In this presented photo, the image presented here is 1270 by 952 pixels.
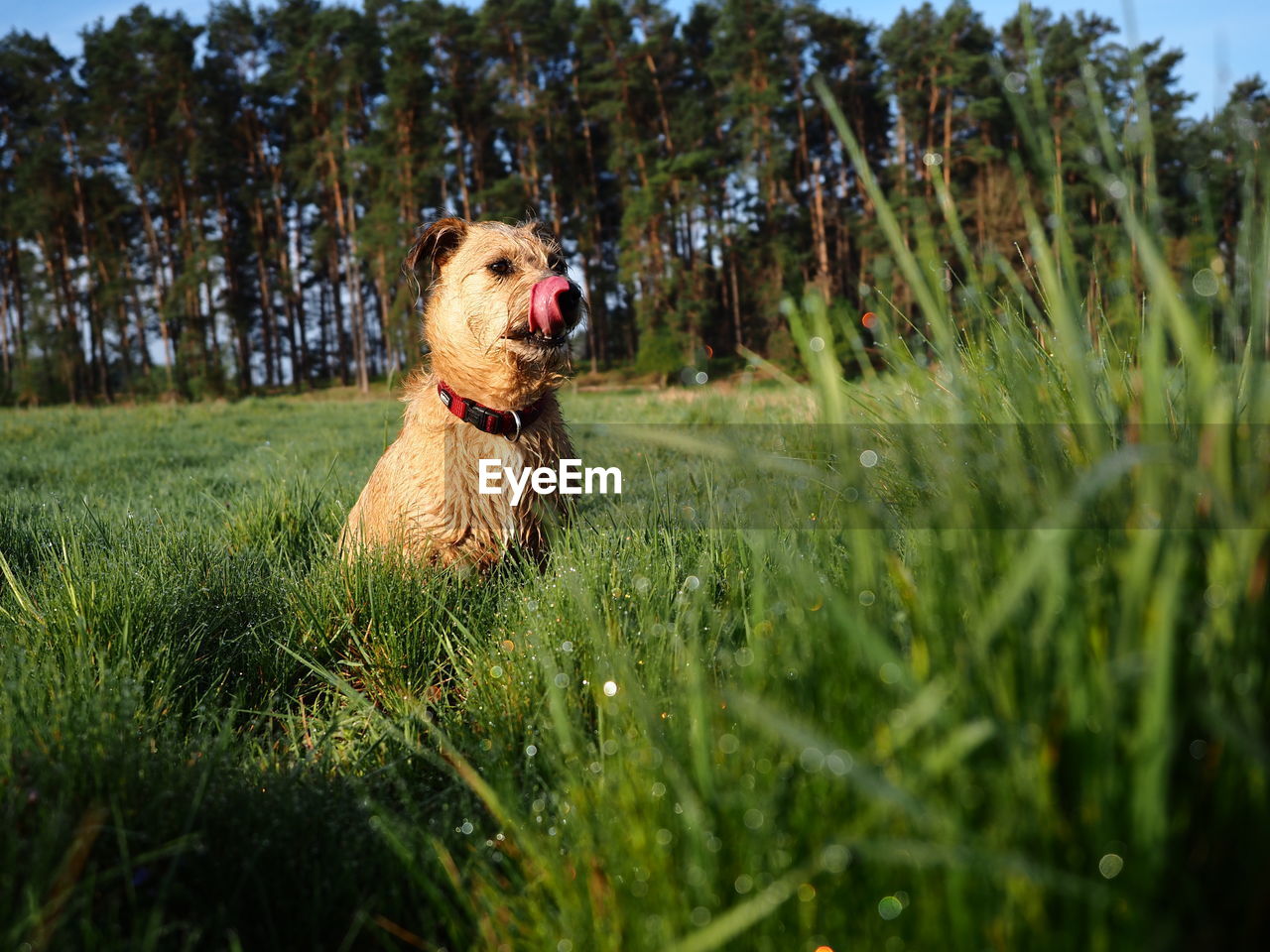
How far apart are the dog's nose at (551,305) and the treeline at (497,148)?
102 ft

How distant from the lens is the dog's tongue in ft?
11.9

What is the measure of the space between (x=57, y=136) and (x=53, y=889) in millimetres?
54454

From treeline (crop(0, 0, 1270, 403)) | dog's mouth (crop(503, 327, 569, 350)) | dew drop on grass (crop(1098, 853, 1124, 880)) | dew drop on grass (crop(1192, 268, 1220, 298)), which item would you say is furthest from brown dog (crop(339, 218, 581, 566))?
treeline (crop(0, 0, 1270, 403))

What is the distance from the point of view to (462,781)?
2164 millimetres

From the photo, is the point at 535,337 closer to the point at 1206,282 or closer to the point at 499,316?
the point at 499,316

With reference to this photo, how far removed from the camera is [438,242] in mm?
4215

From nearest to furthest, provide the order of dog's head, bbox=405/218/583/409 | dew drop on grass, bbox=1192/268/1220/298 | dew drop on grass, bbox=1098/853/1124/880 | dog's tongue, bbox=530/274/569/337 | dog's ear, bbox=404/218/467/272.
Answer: dew drop on grass, bbox=1098/853/1124/880 < dew drop on grass, bbox=1192/268/1220/298 < dog's tongue, bbox=530/274/569/337 < dog's head, bbox=405/218/583/409 < dog's ear, bbox=404/218/467/272

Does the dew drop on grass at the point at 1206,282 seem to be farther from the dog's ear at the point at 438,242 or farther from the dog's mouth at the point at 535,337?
the dog's ear at the point at 438,242

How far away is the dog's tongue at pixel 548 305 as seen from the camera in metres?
3.63

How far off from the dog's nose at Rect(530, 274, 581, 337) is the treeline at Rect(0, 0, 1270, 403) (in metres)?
31.1

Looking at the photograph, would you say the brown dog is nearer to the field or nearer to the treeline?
the field

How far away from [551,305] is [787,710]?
2.62m

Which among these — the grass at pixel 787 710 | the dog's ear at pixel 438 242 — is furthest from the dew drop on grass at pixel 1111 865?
the dog's ear at pixel 438 242

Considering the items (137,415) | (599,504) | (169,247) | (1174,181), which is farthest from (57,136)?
(1174,181)
